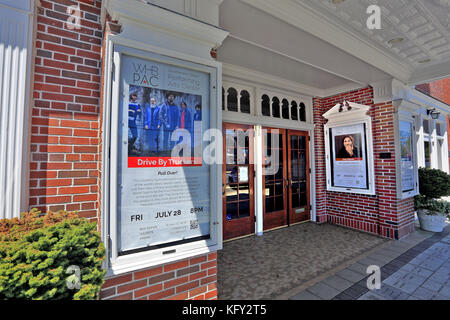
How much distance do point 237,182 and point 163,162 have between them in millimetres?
2801

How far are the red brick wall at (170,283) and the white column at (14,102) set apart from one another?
2.98 feet

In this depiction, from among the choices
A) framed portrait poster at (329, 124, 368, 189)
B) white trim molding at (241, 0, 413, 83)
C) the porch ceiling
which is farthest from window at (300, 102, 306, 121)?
white trim molding at (241, 0, 413, 83)

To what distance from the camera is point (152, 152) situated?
71.3 inches

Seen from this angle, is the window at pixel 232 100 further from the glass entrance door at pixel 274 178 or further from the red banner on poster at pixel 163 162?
the red banner on poster at pixel 163 162

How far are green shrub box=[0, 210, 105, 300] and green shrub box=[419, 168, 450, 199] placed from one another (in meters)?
6.53

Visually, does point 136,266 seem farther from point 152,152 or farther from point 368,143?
point 368,143

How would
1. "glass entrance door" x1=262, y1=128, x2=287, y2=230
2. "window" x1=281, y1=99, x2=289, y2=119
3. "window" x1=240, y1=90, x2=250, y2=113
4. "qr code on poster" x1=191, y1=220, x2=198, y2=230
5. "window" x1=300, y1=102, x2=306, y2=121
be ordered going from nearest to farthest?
"qr code on poster" x1=191, y1=220, x2=198, y2=230, "window" x1=240, y1=90, x2=250, y2=113, "glass entrance door" x1=262, y1=128, x2=287, y2=230, "window" x1=281, y1=99, x2=289, y2=119, "window" x1=300, y1=102, x2=306, y2=121

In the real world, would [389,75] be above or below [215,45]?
above

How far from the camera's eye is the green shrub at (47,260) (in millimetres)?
998

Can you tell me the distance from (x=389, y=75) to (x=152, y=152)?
472 cm

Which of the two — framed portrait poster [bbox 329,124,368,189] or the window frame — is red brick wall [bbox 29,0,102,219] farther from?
framed portrait poster [bbox 329,124,368,189]

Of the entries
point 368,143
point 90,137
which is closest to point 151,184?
point 90,137

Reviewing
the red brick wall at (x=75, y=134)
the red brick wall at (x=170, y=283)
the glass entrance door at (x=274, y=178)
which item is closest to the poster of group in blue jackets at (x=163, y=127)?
the red brick wall at (x=75, y=134)

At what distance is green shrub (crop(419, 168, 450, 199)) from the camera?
4.89m
